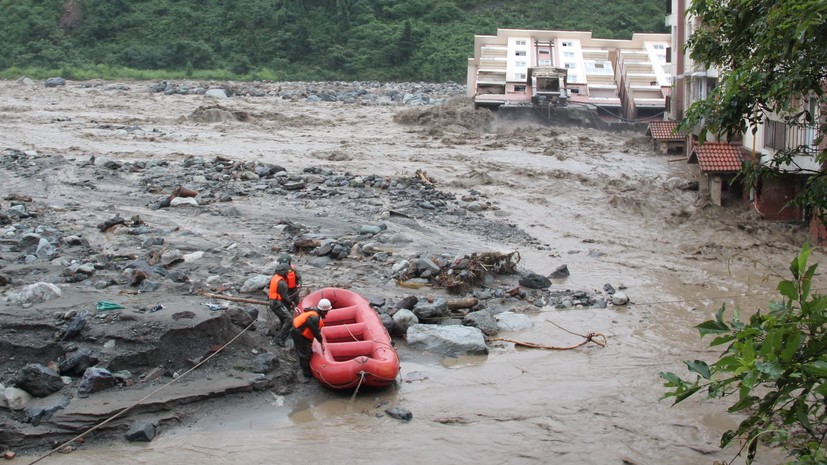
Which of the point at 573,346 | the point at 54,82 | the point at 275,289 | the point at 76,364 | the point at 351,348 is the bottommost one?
the point at 573,346

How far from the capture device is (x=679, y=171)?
16.9 meters

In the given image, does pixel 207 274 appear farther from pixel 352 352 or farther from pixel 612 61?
pixel 612 61

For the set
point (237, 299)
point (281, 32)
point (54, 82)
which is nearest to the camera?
point (237, 299)

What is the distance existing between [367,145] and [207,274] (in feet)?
32.8

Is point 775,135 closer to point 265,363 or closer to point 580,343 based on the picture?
point 580,343

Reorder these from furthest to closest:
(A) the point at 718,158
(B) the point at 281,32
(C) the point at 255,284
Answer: (B) the point at 281,32 < (A) the point at 718,158 < (C) the point at 255,284

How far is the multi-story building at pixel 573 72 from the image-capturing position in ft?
72.3

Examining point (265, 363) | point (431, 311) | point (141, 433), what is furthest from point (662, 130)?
point (141, 433)

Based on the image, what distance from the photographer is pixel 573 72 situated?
906 inches

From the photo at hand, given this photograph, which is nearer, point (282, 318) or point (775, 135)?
point (282, 318)

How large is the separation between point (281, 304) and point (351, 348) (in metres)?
0.94

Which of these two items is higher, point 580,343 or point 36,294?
point 36,294

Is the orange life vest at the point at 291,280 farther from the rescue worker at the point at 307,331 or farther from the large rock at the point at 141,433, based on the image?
the large rock at the point at 141,433

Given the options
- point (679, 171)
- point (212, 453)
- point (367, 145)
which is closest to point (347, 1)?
point (367, 145)
